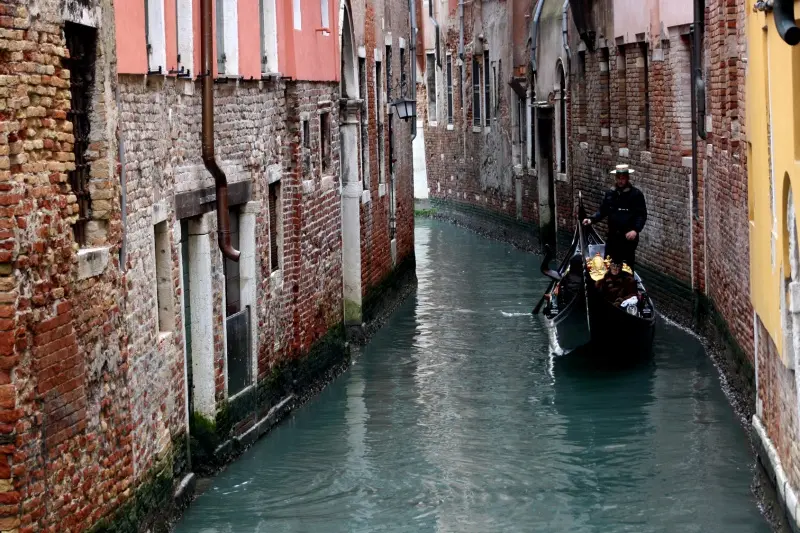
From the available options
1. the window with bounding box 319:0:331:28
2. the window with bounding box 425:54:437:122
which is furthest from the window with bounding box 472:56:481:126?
the window with bounding box 319:0:331:28

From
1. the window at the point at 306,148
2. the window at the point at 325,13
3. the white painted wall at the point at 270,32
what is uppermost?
the window at the point at 325,13

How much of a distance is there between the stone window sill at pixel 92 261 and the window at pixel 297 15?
5496mm

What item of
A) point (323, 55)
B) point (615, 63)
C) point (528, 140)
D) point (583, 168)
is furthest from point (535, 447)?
point (528, 140)

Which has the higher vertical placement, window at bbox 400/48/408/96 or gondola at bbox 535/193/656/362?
window at bbox 400/48/408/96

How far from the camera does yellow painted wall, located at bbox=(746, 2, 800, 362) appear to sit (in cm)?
744

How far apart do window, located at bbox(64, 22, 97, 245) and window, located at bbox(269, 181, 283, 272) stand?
15.5 feet

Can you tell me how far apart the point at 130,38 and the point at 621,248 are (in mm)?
8003

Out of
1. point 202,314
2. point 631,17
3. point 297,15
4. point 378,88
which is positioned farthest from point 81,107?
point 631,17

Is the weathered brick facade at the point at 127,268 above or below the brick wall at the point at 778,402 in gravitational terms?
above

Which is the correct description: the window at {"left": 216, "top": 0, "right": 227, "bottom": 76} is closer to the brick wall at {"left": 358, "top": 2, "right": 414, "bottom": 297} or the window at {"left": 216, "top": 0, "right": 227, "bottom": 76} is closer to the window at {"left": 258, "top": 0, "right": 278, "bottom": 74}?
the window at {"left": 258, "top": 0, "right": 278, "bottom": 74}

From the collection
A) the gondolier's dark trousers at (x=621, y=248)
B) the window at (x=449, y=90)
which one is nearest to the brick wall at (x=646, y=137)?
the gondolier's dark trousers at (x=621, y=248)

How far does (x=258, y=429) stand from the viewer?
10953 mm

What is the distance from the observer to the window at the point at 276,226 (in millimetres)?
12039

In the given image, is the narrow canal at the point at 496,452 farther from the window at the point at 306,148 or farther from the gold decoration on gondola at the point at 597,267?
the window at the point at 306,148
